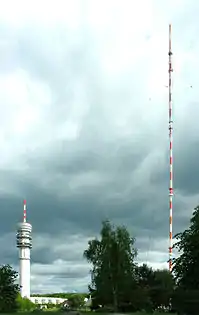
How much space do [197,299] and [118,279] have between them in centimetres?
2911

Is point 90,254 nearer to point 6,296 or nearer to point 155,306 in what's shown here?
point 155,306

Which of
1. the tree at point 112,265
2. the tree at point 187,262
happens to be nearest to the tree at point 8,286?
the tree at point 112,265

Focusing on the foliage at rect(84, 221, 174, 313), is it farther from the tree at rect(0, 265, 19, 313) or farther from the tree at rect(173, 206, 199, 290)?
the tree at rect(0, 265, 19, 313)

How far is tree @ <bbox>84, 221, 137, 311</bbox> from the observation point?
97.5m

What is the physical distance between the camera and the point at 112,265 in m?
98.4

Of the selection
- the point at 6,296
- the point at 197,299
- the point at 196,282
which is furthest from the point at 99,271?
the point at 6,296

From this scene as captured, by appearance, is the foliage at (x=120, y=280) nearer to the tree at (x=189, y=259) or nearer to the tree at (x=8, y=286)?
the tree at (x=189, y=259)

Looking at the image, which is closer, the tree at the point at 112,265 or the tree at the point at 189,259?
the tree at the point at 189,259

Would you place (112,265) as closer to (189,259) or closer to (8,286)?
(189,259)

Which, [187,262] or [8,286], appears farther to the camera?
[8,286]

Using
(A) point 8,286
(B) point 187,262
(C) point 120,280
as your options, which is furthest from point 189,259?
(A) point 8,286

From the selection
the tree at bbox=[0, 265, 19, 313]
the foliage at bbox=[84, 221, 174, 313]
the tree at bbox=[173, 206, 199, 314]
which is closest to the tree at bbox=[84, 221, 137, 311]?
the foliage at bbox=[84, 221, 174, 313]

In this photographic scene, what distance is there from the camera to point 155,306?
99812mm

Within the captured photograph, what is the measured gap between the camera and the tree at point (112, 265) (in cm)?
9750
